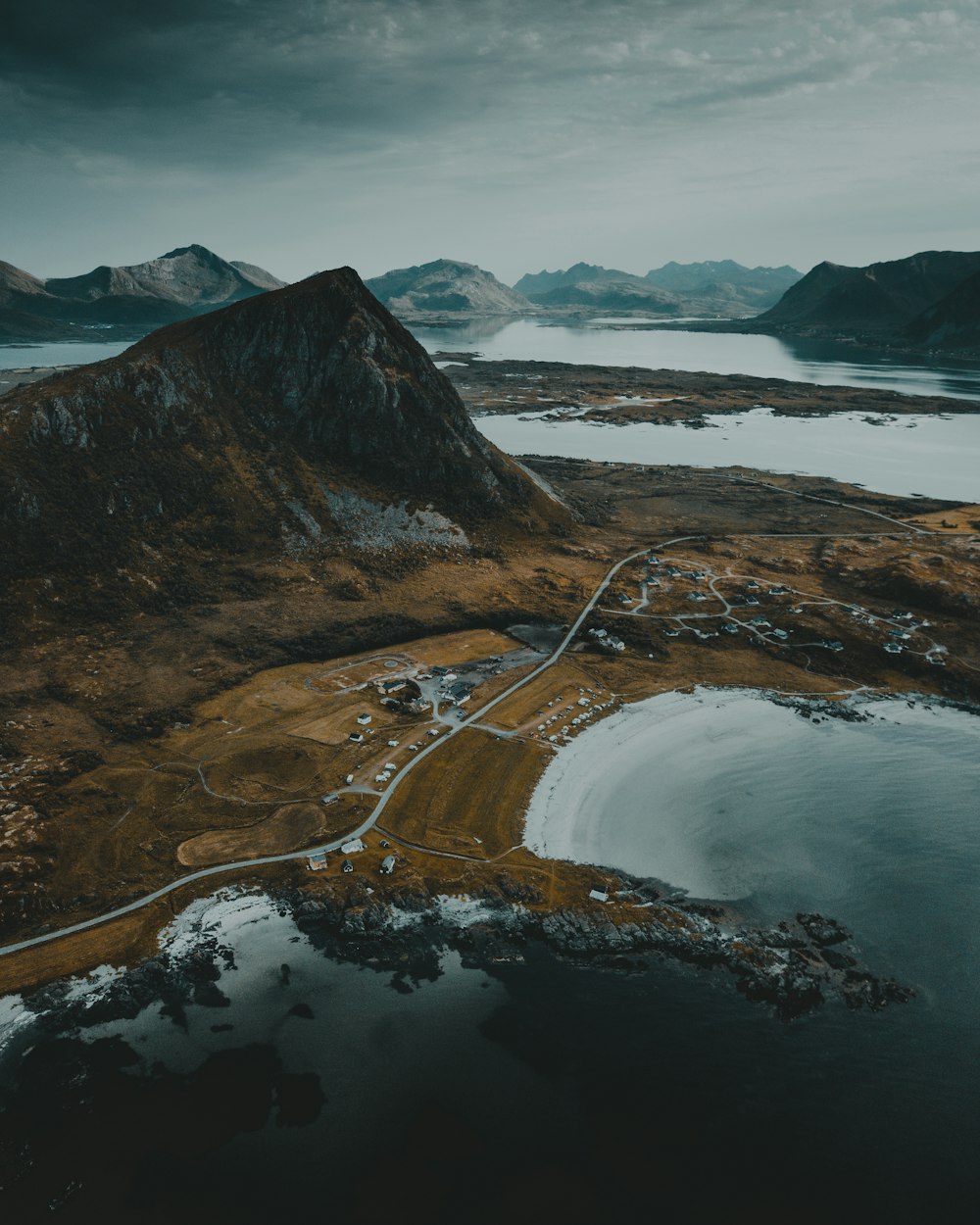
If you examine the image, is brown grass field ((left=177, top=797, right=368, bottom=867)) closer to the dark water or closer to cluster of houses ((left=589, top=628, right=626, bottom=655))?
the dark water

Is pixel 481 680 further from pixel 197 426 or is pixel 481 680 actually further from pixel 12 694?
pixel 197 426

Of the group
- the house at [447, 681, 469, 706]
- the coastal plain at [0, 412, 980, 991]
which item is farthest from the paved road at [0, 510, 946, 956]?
the house at [447, 681, 469, 706]

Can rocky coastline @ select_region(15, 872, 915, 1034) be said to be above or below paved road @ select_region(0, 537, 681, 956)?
below

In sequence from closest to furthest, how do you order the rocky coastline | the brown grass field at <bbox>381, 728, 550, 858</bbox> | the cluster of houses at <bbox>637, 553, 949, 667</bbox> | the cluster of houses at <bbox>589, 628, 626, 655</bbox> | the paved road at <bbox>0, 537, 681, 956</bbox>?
the rocky coastline → the paved road at <bbox>0, 537, 681, 956</bbox> → the brown grass field at <bbox>381, 728, 550, 858</bbox> → the cluster of houses at <bbox>637, 553, 949, 667</bbox> → the cluster of houses at <bbox>589, 628, 626, 655</bbox>

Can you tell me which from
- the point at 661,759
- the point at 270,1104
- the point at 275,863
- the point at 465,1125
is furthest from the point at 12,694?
the point at 661,759

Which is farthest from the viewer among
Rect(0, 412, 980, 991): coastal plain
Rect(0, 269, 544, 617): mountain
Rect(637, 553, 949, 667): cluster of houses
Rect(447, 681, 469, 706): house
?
Rect(0, 269, 544, 617): mountain

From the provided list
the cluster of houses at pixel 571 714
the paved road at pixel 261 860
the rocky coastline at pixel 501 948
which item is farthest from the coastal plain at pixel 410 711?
the rocky coastline at pixel 501 948

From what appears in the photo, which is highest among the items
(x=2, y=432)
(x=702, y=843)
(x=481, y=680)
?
(x=2, y=432)

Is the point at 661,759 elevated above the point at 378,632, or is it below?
below
